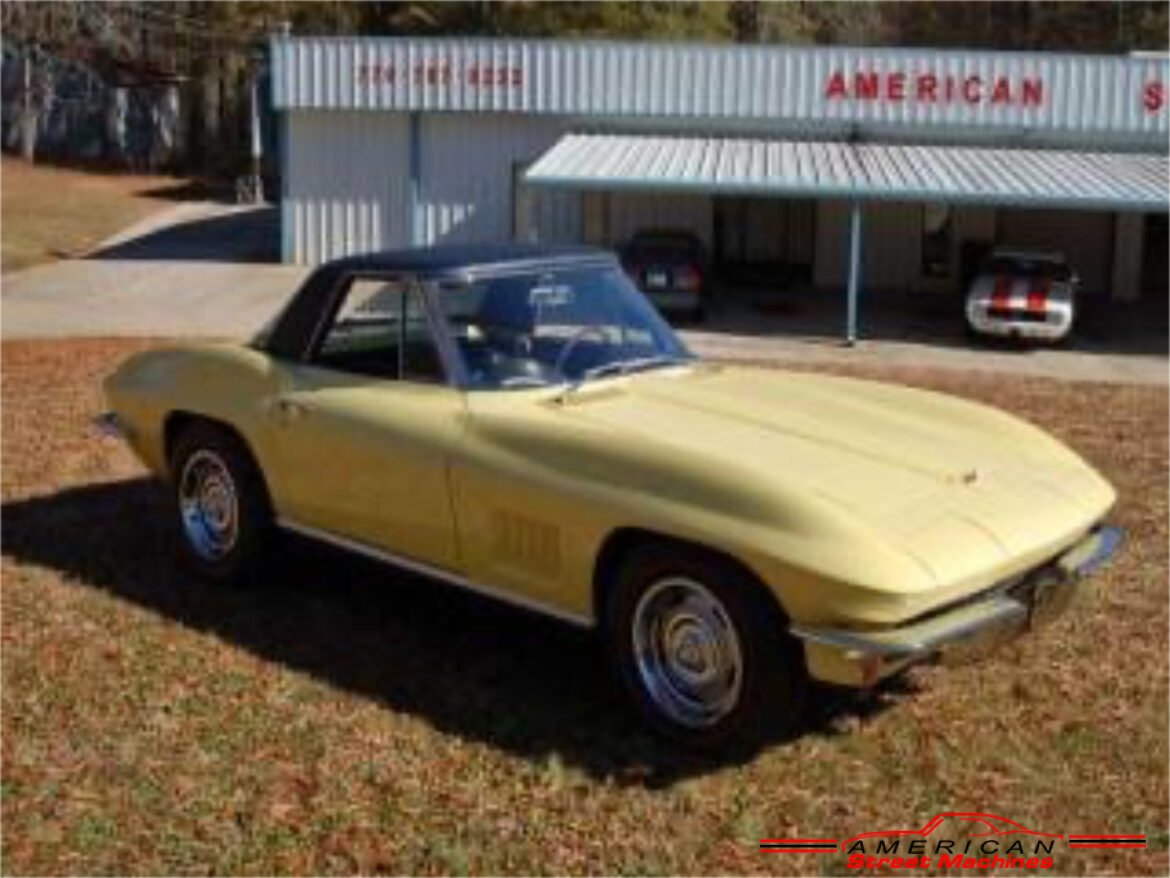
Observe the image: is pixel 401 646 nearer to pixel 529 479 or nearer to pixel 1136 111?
pixel 529 479

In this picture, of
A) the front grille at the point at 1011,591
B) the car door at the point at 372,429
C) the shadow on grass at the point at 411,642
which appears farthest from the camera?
the car door at the point at 372,429

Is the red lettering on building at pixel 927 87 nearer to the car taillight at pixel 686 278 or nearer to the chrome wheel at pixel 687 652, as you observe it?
the car taillight at pixel 686 278

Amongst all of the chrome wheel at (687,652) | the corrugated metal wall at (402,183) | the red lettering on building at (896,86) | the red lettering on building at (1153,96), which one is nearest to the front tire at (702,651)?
the chrome wheel at (687,652)

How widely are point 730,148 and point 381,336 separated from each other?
20.3 meters

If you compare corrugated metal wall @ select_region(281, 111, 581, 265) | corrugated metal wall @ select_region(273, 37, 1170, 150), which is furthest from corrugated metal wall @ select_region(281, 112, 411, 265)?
corrugated metal wall @ select_region(273, 37, 1170, 150)

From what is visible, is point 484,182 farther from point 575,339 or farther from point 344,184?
point 575,339

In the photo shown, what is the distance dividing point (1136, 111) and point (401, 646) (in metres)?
22.4

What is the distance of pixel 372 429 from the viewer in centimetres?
572

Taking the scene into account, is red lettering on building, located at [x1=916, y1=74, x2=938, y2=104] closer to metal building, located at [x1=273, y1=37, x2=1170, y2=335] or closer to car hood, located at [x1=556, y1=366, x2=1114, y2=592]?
metal building, located at [x1=273, y1=37, x2=1170, y2=335]

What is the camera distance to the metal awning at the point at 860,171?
71.4 ft

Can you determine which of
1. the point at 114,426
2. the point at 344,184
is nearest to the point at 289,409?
the point at 114,426

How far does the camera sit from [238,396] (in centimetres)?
638

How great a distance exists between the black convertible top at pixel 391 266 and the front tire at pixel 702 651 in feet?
5.21

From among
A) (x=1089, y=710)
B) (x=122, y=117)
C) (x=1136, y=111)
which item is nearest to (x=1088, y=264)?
(x=1136, y=111)
